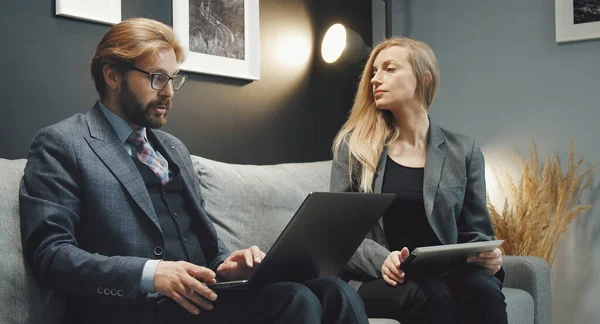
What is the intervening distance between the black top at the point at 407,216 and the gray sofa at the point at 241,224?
36 cm

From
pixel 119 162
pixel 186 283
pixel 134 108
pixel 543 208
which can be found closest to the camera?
pixel 186 283

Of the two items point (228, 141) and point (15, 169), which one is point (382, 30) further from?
point (15, 169)

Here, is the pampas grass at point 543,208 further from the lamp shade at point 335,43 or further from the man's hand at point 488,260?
the man's hand at point 488,260

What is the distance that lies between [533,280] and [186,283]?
166 centimetres

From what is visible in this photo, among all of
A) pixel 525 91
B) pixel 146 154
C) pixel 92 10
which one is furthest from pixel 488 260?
pixel 525 91

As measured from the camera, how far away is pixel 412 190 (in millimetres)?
2381

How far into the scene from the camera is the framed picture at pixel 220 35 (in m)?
2.75

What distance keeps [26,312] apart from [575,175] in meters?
2.84

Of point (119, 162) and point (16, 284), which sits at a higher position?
point (119, 162)

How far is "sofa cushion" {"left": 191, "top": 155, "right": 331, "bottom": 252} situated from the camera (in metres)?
2.39

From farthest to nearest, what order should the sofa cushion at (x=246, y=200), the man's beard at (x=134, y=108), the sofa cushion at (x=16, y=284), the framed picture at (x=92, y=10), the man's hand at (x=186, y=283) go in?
the sofa cushion at (x=246, y=200) → the framed picture at (x=92, y=10) → the man's beard at (x=134, y=108) → the sofa cushion at (x=16, y=284) → the man's hand at (x=186, y=283)

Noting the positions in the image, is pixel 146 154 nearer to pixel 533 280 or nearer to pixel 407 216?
pixel 407 216

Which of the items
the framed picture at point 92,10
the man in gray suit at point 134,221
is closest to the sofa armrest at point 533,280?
the man in gray suit at point 134,221

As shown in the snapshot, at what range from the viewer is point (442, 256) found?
201cm
